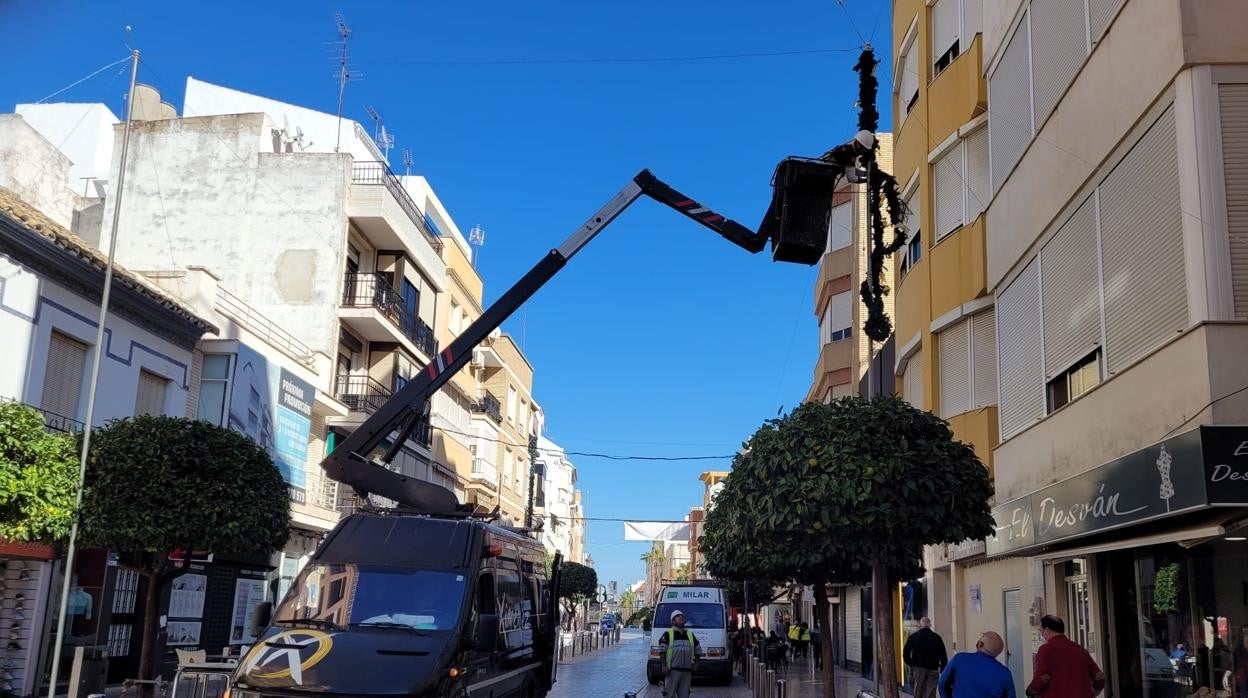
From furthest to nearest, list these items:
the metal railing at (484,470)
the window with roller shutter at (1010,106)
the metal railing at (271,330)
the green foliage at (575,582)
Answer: the green foliage at (575,582) → the metal railing at (484,470) → the metal railing at (271,330) → the window with roller shutter at (1010,106)

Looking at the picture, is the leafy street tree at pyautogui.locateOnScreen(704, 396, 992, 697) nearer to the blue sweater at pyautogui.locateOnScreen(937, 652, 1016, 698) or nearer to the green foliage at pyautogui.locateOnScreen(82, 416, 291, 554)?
the blue sweater at pyautogui.locateOnScreen(937, 652, 1016, 698)

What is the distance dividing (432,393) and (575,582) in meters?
41.7

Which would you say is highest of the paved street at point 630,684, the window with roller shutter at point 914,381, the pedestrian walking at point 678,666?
the window with roller shutter at point 914,381

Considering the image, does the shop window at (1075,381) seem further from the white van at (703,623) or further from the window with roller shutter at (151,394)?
the window with roller shutter at (151,394)

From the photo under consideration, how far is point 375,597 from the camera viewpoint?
387 inches

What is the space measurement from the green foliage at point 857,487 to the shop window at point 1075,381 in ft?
4.46

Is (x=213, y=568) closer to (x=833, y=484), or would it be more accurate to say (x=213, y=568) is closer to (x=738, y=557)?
(x=738, y=557)

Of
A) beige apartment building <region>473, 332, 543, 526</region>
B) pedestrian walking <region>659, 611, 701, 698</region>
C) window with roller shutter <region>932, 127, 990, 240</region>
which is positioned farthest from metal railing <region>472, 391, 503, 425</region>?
pedestrian walking <region>659, 611, 701, 698</region>

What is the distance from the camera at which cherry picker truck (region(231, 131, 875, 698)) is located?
7.14 metres

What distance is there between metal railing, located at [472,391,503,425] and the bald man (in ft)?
134

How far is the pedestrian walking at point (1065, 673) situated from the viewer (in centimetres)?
905

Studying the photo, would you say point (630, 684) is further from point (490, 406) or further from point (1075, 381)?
point (490, 406)

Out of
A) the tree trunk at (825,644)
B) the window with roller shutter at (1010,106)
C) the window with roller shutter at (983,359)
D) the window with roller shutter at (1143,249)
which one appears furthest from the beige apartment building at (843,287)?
the window with roller shutter at (1143,249)

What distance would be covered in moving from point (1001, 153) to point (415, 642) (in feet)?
35.8
